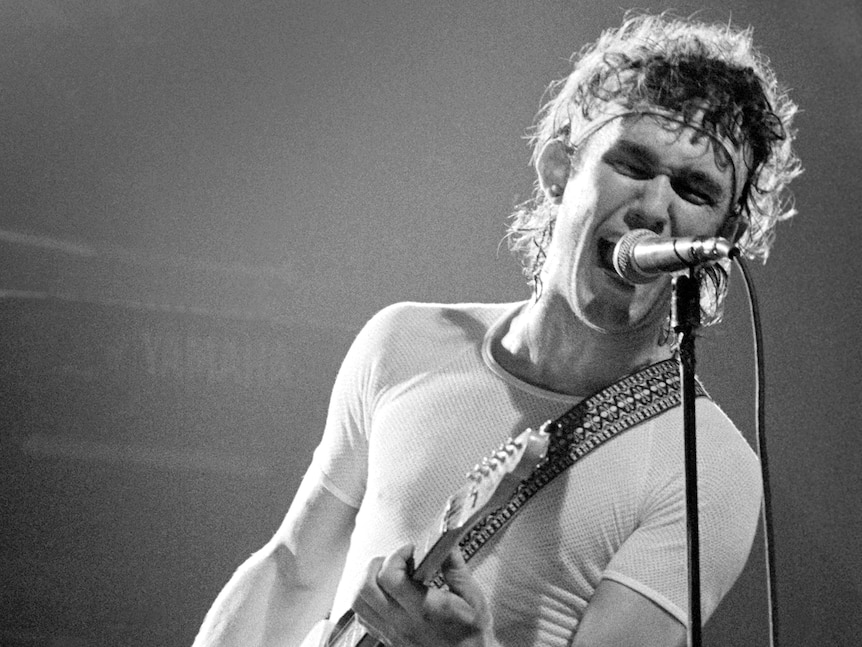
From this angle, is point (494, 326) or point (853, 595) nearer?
point (494, 326)

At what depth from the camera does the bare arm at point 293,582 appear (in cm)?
210

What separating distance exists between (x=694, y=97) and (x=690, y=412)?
0.84 m

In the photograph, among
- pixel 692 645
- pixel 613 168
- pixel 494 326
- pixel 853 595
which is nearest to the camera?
pixel 692 645

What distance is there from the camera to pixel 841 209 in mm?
3322

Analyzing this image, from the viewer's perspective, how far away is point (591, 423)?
1.89 meters

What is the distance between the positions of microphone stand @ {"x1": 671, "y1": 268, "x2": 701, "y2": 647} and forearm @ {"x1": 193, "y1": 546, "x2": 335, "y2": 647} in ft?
3.12

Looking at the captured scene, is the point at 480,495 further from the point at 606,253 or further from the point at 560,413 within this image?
the point at 606,253

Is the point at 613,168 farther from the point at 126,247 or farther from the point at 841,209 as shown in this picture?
the point at 126,247

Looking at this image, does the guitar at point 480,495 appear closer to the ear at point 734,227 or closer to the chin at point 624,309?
the chin at point 624,309

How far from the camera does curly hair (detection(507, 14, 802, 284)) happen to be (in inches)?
80.0

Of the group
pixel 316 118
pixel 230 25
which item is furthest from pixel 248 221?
pixel 230 25

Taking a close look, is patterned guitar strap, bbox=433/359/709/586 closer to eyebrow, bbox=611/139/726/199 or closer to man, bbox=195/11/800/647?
man, bbox=195/11/800/647

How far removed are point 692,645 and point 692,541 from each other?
5.3 inches

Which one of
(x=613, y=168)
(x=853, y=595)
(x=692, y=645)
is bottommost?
(x=853, y=595)
